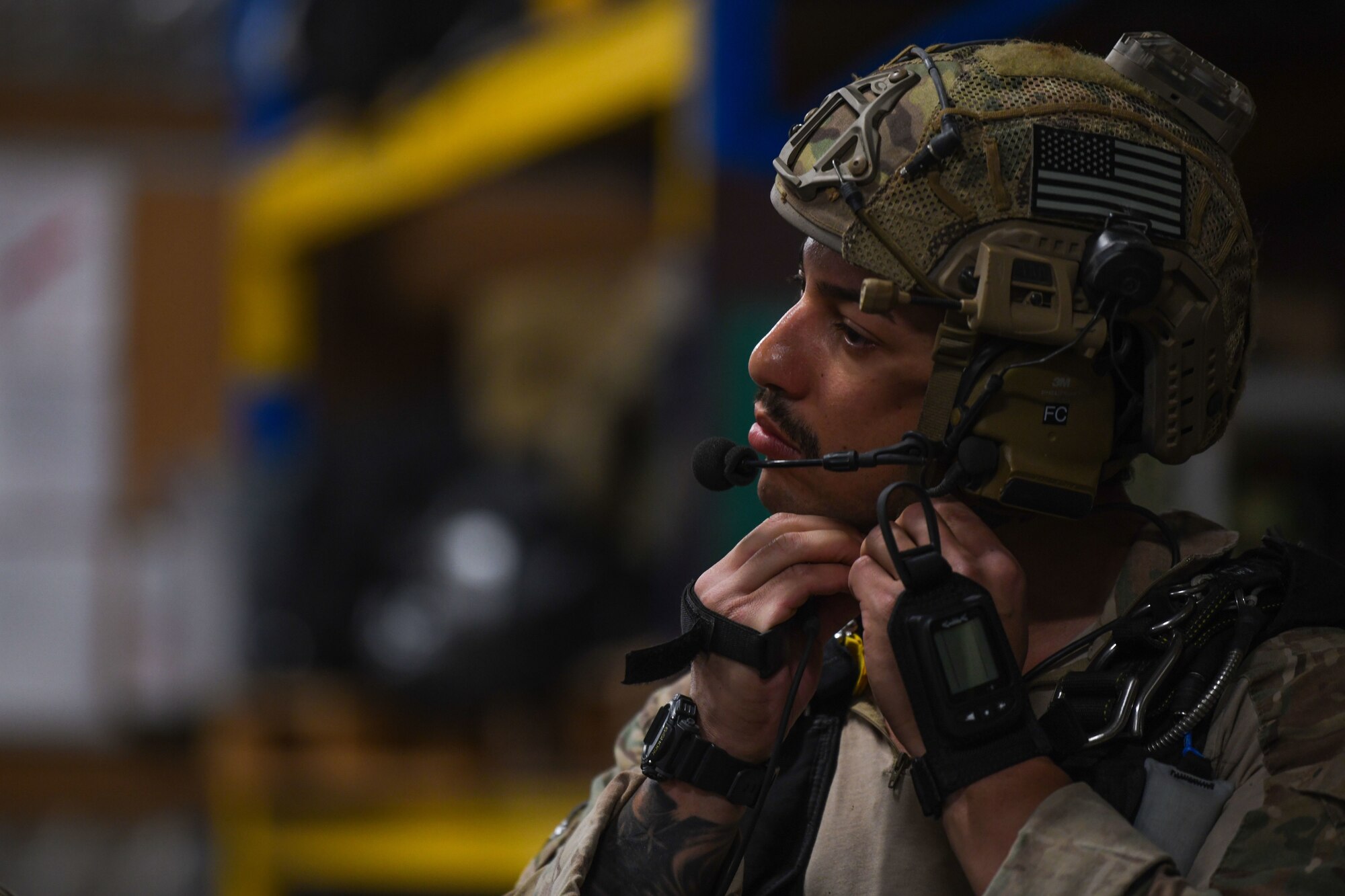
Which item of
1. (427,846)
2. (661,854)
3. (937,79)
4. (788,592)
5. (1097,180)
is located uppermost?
(937,79)

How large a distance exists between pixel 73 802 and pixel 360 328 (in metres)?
1.99

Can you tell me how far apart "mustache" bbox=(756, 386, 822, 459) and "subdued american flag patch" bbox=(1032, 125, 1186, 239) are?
278 millimetres

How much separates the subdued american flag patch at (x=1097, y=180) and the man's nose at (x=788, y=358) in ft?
0.76

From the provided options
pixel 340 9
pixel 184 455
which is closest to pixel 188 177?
pixel 184 455

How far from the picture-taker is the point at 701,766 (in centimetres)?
138

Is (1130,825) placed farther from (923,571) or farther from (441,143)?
(441,143)

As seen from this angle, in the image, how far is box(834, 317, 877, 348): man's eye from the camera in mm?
1410

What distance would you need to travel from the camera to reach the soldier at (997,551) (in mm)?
1242

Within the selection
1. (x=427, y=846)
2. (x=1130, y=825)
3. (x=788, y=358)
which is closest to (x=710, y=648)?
(x=788, y=358)

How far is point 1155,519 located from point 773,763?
43 centimetres

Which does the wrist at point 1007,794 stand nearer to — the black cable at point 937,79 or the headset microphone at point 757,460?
the headset microphone at point 757,460

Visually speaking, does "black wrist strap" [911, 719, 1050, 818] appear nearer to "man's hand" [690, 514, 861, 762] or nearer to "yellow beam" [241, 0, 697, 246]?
"man's hand" [690, 514, 861, 762]

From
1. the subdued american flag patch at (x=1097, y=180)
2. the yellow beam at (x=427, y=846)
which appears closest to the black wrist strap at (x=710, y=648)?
the subdued american flag patch at (x=1097, y=180)

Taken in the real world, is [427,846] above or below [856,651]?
below
